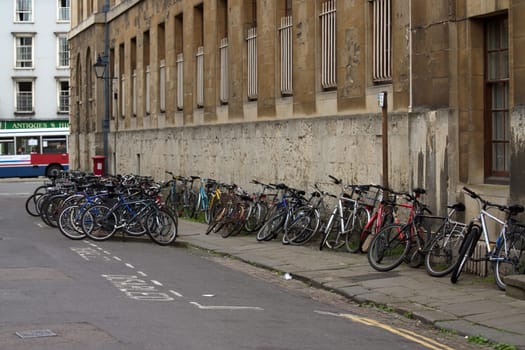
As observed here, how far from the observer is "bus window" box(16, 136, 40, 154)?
2131 inches

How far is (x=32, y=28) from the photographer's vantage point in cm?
6744

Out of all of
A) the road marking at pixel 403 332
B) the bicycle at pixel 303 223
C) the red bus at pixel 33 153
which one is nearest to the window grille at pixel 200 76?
the bicycle at pixel 303 223

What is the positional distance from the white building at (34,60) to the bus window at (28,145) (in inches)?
500

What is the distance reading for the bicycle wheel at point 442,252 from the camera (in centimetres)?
1300

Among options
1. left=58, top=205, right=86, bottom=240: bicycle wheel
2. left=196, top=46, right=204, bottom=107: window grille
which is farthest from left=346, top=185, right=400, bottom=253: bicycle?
left=196, top=46, right=204, bottom=107: window grille

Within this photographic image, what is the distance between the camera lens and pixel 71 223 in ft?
63.7

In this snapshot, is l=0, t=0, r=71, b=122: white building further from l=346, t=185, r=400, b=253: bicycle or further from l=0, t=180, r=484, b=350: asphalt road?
l=346, t=185, r=400, b=253: bicycle

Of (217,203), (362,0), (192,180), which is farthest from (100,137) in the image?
(362,0)

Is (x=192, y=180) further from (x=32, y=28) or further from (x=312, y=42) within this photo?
(x=32, y=28)

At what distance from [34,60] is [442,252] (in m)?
58.2

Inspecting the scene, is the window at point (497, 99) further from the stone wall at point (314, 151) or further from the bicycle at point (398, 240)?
the bicycle at point (398, 240)

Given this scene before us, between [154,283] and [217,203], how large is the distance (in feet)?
29.7

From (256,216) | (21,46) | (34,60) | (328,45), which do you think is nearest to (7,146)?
(34,60)

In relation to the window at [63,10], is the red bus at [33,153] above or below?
below
